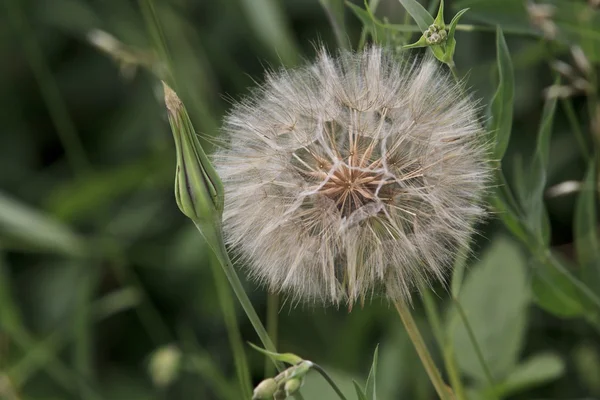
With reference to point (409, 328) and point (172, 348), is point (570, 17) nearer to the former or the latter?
point (409, 328)

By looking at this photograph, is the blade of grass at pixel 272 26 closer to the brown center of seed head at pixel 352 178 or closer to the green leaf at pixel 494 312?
the green leaf at pixel 494 312

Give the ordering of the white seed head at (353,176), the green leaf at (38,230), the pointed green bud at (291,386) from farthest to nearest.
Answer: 1. the green leaf at (38,230)
2. the white seed head at (353,176)
3. the pointed green bud at (291,386)

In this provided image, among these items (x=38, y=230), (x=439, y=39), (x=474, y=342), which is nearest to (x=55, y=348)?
(x=38, y=230)

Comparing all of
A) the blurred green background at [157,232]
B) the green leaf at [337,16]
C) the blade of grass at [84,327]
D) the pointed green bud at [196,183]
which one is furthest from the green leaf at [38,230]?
the pointed green bud at [196,183]

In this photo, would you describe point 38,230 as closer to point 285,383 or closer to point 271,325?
point 271,325

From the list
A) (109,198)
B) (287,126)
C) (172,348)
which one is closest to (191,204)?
(287,126)

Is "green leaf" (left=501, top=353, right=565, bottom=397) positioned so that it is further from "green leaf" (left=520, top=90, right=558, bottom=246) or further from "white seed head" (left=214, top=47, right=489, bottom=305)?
"white seed head" (left=214, top=47, right=489, bottom=305)

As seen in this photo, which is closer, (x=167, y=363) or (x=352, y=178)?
(x=352, y=178)
